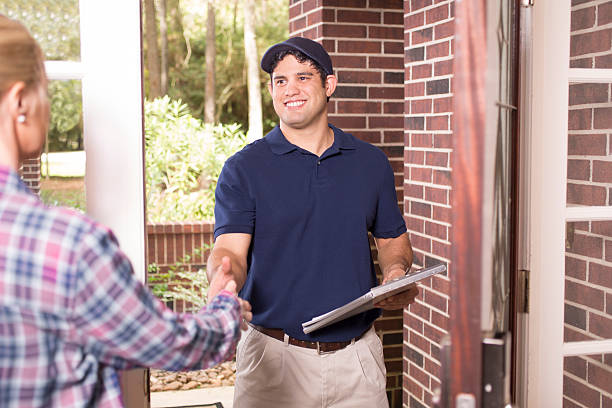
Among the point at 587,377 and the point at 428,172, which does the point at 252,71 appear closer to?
the point at 428,172

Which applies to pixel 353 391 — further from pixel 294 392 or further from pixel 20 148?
pixel 20 148

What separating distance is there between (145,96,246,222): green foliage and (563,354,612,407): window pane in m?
6.81

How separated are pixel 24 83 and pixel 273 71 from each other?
1.54 metres

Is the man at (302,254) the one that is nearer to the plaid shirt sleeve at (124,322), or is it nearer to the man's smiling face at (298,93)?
the man's smiling face at (298,93)

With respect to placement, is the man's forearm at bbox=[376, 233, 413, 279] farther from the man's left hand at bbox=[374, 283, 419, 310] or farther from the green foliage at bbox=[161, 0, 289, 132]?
the green foliage at bbox=[161, 0, 289, 132]

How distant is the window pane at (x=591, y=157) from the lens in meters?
2.19

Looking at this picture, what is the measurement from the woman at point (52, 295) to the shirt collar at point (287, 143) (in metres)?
1.34

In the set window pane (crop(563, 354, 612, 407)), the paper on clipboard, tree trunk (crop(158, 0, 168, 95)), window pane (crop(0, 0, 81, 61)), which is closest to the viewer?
window pane (crop(0, 0, 81, 61))

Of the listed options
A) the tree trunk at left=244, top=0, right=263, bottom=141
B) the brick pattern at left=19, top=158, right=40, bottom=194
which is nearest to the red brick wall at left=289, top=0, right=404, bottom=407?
the brick pattern at left=19, top=158, right=40, bottom=194

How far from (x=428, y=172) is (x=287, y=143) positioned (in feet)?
3.11

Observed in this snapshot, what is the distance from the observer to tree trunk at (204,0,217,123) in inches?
605

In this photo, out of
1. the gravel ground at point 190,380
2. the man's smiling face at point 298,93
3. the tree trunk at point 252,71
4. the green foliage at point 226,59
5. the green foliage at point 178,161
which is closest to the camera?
the man's smiling face at point 298,93

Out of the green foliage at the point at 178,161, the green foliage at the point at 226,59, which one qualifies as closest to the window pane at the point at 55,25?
the green foliage at the point at 178,161

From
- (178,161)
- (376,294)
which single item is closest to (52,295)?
(376,294)
